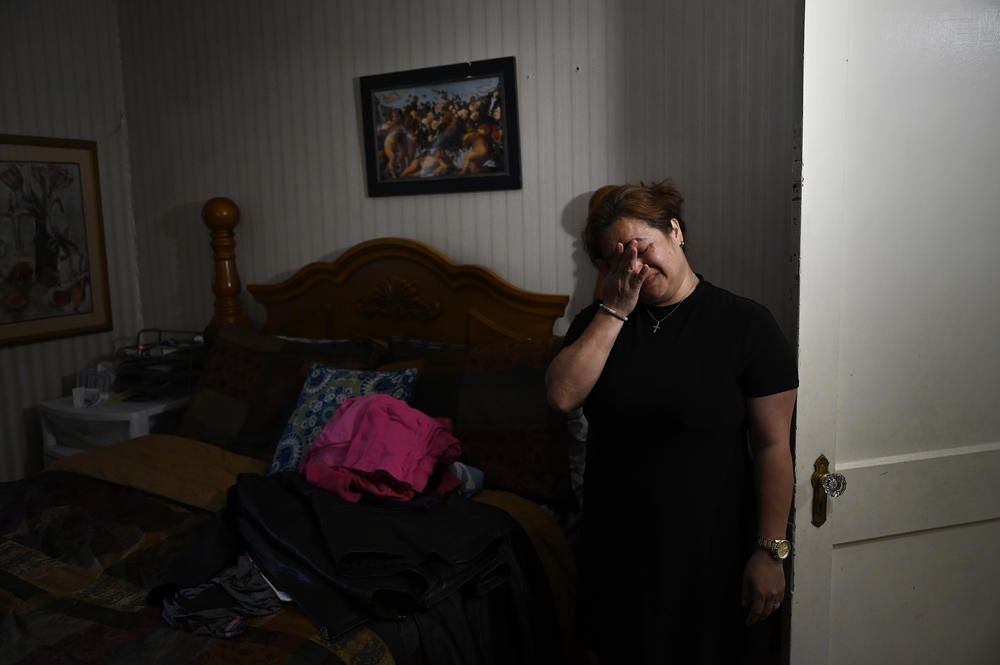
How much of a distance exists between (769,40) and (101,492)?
230cm

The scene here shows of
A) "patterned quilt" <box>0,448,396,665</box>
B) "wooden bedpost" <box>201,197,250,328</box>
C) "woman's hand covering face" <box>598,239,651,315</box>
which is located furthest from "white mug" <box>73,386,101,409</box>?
"woman's hand covering face" <box>598,239,651,315</box>

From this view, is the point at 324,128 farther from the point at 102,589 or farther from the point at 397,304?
the point at 102,589

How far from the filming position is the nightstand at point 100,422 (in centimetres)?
271

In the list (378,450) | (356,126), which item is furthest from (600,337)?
(356,126)

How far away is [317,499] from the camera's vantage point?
1682mm

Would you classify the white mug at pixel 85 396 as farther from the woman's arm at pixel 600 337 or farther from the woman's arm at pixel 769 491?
the woman's arm at pixel 769 491

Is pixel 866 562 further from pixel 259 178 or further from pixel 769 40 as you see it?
pixel 259 178

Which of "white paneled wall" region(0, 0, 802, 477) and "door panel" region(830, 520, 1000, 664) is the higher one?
"white paneled wall" region(0, 0, 802, 477)

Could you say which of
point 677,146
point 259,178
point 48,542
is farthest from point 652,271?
point 259,178

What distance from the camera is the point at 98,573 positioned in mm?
1660

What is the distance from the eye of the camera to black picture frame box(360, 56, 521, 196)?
97.0 inches

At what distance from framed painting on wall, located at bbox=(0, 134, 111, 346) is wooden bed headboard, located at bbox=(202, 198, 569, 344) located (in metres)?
0.64

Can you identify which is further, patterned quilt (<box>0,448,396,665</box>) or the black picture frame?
the black picture frame

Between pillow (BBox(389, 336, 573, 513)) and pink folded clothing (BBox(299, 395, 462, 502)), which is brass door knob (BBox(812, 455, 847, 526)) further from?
pink folded clothing (BBox(299, 395, 462, 502))
